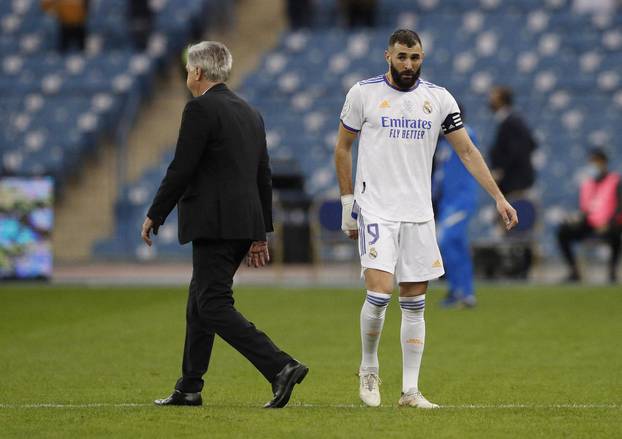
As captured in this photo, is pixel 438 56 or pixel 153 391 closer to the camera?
pixel 153 391

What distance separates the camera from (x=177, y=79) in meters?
25.7

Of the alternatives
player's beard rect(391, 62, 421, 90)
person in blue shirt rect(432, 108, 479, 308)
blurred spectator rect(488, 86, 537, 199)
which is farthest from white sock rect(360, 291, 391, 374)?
blurred spectator rect(488, 86, 537, 199)

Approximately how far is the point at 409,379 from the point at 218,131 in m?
1.72

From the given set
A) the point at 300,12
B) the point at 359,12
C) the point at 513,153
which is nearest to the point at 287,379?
the point at 513,153

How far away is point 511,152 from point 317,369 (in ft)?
27.6

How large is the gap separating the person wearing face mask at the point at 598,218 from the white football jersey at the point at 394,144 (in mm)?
10944

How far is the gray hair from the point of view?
7.22 m

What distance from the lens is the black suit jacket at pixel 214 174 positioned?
23.3 ft

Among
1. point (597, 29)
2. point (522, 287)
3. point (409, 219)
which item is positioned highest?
point (597, 29)

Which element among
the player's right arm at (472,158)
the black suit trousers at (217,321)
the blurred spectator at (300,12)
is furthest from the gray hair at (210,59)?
the blurred spectator at (300,12)

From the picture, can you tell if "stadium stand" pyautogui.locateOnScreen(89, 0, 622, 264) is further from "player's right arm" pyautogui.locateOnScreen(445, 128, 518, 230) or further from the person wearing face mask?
"player's right arm" pyautogui.locateOnScreen(445, 128, 518, 230)

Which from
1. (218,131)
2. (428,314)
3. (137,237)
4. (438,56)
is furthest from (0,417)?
(438,56)

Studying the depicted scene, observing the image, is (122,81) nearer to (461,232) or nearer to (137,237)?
(137,237)

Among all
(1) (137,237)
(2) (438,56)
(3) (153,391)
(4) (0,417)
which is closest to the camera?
(4) (0,417)
